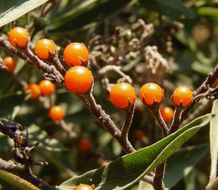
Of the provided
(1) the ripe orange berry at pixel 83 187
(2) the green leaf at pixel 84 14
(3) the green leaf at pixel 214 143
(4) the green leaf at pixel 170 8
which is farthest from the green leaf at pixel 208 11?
(1) the ripe orange berry at pixel 83 187

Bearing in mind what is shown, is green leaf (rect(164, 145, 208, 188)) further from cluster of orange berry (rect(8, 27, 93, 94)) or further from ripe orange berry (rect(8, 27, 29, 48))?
ripe orange berry (rect(8, 27, 29, 48))

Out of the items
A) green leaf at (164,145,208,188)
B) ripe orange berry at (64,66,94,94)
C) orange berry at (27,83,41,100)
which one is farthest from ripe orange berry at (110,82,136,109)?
orange berry at (27,83,41,100)

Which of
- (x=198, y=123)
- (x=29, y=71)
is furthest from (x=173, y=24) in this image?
(x=198, y=123)

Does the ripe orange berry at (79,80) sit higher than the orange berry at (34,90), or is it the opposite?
the ripe orange berry at (79,80)

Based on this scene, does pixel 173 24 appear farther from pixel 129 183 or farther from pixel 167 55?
pixel 129 183

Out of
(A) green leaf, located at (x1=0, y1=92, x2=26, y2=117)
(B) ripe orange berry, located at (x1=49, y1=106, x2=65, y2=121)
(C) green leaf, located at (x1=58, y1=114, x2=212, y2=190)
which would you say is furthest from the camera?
(B) ripe orange berry, located at (x1=49, y1=106, x2=65, y2=121)

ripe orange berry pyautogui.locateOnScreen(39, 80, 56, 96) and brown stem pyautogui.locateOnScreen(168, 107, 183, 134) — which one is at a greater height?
ripe orange berry pyautogui.locateOnScreen(39, 80, 56, 96)

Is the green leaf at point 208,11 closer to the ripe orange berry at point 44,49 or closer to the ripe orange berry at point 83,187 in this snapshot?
the ripe orange berry at point 44,49
